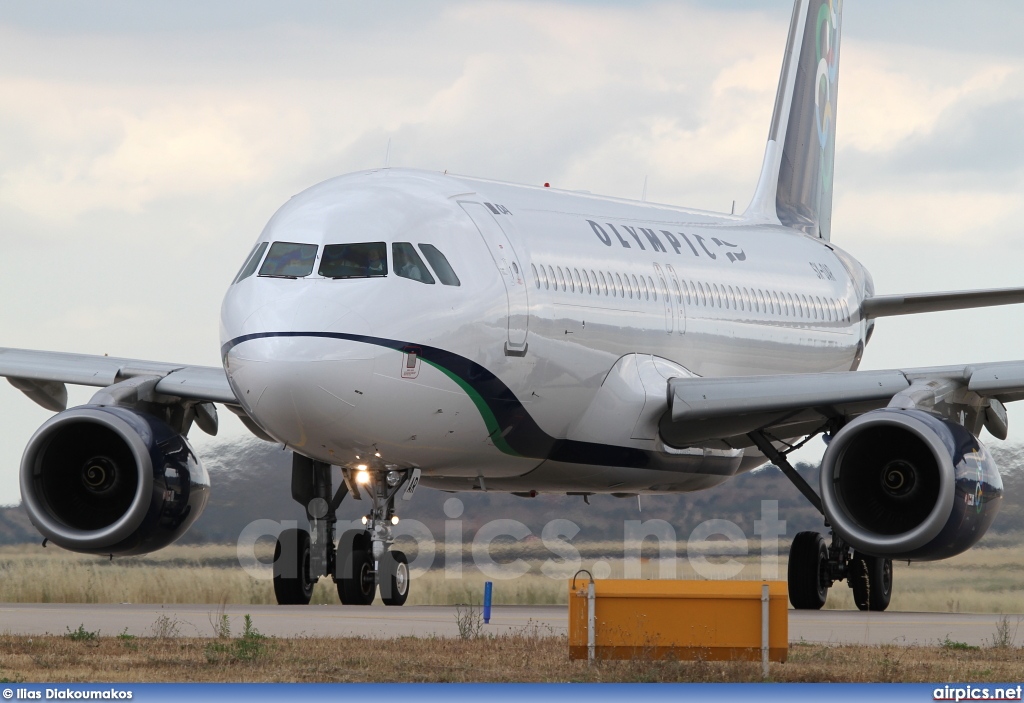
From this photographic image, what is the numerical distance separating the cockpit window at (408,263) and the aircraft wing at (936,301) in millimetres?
9317

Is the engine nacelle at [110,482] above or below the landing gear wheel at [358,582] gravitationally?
above

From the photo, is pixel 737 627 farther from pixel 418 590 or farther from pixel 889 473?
pixel 418 590

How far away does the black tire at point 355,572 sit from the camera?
1948 centimetres

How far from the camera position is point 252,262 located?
1612 centimetres

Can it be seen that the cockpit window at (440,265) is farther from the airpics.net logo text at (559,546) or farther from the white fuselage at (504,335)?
the airpics.net logo text at (559,546)

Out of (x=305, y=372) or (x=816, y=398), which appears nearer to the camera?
(x=305, y=372)

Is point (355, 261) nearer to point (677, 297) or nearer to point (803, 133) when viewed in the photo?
point (677, 297)

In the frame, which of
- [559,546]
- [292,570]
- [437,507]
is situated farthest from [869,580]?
[292,570]

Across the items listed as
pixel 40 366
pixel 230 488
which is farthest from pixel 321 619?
pixel 230 488

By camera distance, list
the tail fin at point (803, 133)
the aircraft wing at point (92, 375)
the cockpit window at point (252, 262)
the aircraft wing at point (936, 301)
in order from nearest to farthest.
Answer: the cockpit window at point (252, 262) → the aircraft wing at point (92, 375) → the aircraft wing at point (936, 301) → the tail fin at point (803, 133)

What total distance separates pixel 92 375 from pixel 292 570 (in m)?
3.01

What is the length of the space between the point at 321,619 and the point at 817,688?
6.85m

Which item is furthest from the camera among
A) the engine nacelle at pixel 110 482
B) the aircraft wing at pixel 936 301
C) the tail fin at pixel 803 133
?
Answer: the tail fin at pixel 803 133

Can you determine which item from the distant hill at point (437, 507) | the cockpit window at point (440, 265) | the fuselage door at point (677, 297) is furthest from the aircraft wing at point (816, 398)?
the distant hill at point (437, 507)
